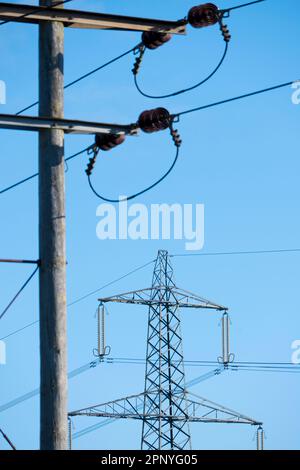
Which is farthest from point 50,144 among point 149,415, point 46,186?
point 149,415

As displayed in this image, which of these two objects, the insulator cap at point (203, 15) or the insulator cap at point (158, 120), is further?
the insulator cap at point (203, 15)

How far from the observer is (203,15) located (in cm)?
2070

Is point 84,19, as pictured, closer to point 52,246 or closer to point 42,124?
point 42,124

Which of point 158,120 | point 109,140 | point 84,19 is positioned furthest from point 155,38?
point 109,140

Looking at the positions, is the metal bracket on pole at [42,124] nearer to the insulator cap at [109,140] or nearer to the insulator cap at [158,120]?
the insulator cap at [109,140]

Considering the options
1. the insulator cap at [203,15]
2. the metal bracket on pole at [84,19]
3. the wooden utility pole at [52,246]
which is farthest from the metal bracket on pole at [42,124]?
the insulator cap at [203,15]

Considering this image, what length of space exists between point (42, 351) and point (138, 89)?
441cm

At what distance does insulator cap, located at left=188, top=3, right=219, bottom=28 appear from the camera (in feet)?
67.9

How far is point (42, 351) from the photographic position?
63.6ft

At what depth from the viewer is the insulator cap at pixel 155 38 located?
68.7ft

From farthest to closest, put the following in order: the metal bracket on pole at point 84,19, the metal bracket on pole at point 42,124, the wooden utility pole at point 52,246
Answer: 1. the metal bracket on pole at point 84,19
2. the metal bracket on pole at point 42,124
3. the wooden utility pole at point 52,246

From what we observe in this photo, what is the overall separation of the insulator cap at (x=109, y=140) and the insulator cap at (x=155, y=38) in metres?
1.36

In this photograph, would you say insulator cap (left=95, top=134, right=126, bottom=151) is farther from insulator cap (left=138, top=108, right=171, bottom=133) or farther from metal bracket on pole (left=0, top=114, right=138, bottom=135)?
insulator cap (left=138, top=108, right=171, bottom=133)
